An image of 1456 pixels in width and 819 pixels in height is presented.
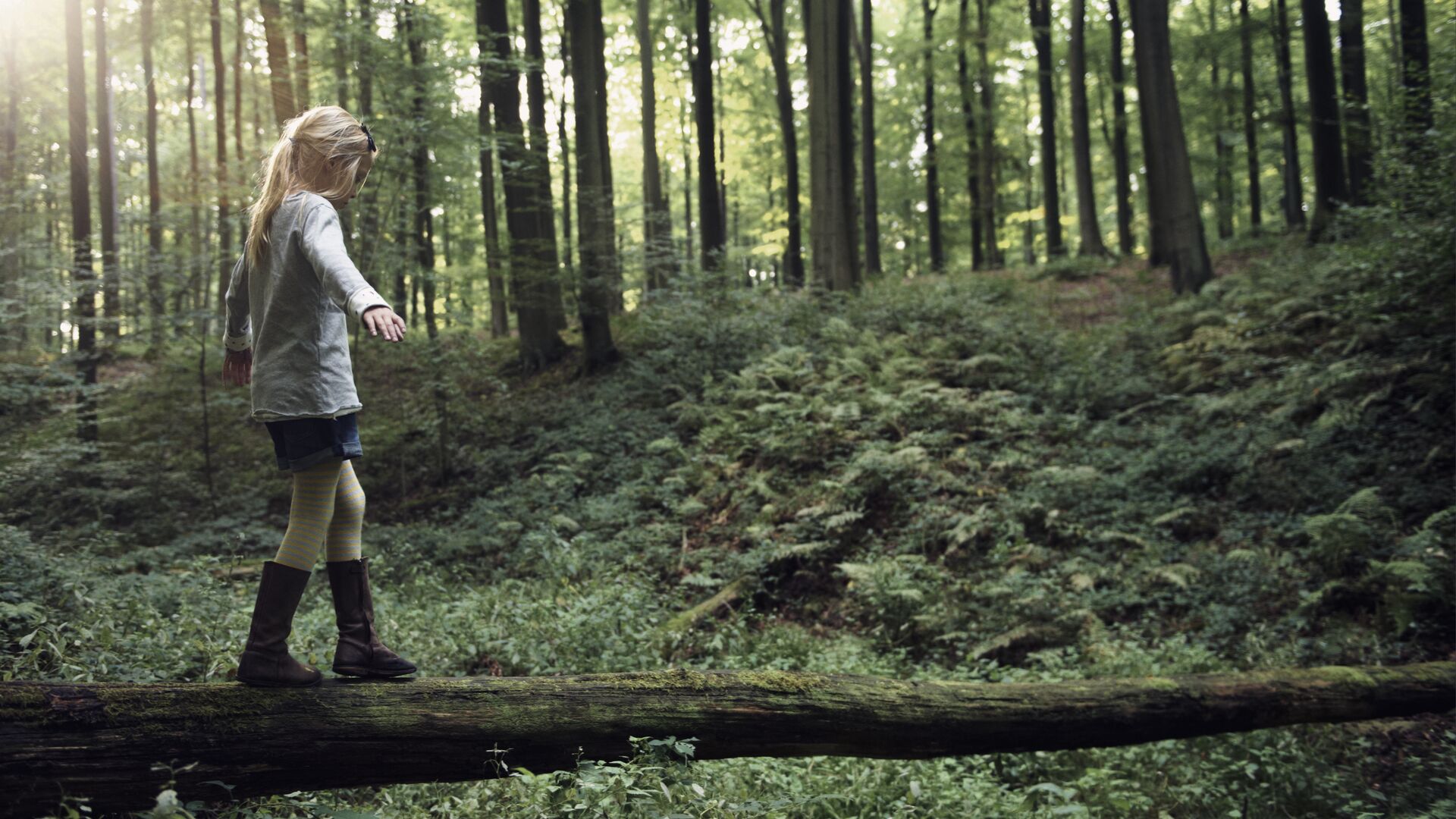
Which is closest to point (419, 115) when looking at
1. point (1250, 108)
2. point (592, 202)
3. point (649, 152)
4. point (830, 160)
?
point (592, 202)

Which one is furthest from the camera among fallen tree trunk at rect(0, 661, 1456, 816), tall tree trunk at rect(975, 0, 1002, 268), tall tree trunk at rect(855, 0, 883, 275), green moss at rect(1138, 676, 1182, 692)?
tall tree trunk at rect(975, 0, 1002, 268)

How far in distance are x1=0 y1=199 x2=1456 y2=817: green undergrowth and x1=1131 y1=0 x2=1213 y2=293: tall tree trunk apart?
1.91 feet

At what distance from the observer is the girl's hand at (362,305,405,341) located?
2531 mm

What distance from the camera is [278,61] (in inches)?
433

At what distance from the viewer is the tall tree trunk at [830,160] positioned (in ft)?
54.6

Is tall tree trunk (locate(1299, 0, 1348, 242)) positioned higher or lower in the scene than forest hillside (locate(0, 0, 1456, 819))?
higher

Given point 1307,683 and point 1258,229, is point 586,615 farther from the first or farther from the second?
point 1258,229

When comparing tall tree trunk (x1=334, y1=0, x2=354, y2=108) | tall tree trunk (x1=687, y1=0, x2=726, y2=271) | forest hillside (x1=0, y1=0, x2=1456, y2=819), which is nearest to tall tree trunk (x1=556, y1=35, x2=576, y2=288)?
forest hillside (x1=0, y1=0, x2=1456, y2=819)

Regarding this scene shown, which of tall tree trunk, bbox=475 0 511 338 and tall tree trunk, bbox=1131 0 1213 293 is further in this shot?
tall tree trunk, bbox=1131 0 1213 293

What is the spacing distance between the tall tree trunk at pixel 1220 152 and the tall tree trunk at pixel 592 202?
740 inches

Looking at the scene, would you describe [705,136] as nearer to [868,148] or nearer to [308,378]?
[868,148]

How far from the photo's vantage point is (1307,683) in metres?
4.81

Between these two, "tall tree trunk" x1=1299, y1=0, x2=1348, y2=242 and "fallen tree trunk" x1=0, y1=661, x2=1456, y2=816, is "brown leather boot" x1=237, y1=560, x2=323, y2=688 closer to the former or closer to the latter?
"fallen tree trunk" x1=0, y1=661, x2=1456, y2=816

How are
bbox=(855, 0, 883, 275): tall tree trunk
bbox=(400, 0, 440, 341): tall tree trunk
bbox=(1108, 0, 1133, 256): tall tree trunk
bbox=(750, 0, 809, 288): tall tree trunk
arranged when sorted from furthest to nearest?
1. bbox=(1108, 0, 1133, 256): tall tree trunk
2. bbox=(855, 0, 883, 275): tall tree trunk
3. bbox=(750, 0, 809, 288): tall tree trunk
4. bbox=(400, 0, 440, 341): tall tree trunk
